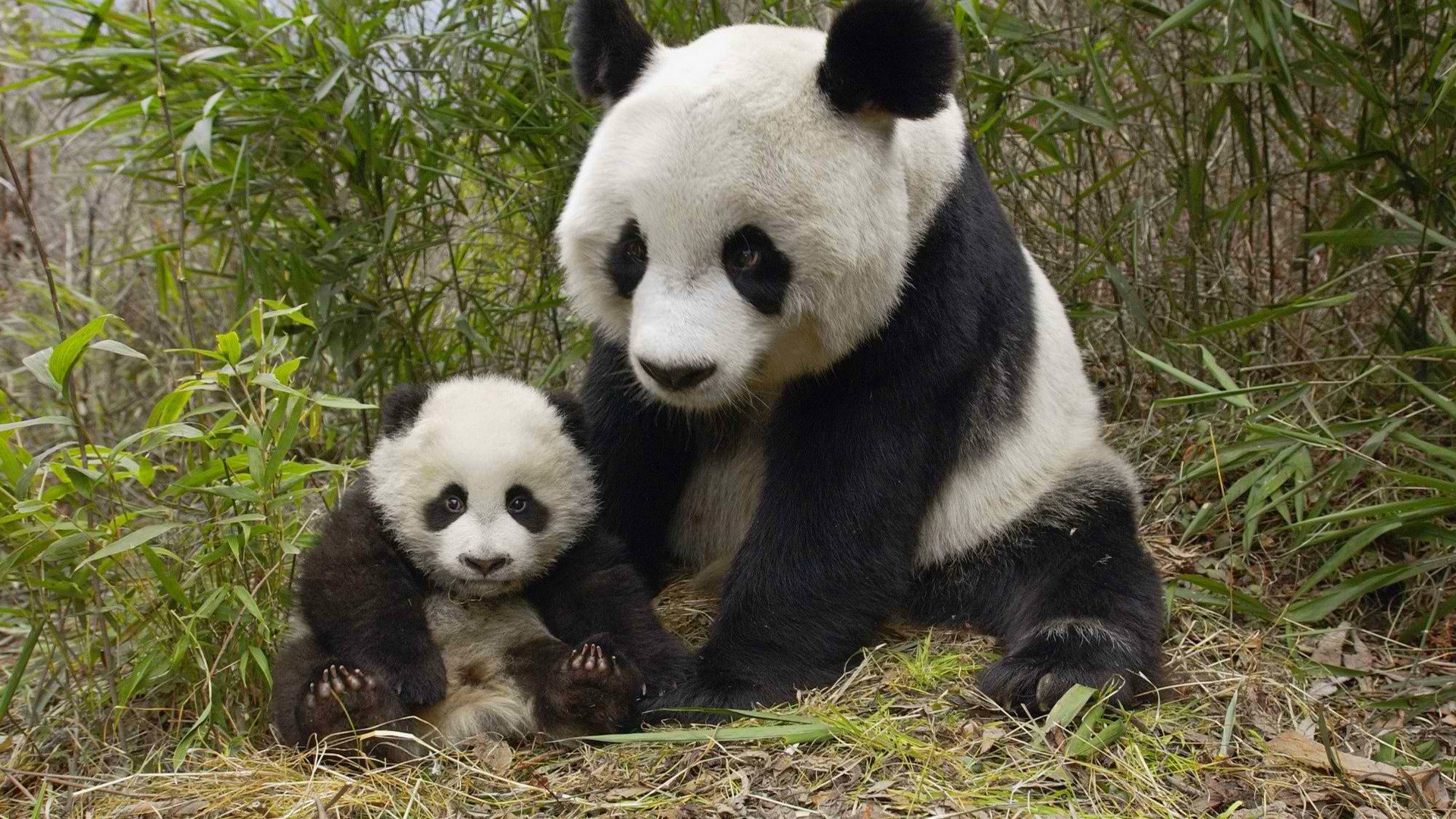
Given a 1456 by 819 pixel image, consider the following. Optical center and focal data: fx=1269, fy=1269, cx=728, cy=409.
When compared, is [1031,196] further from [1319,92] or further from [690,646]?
[690,646]

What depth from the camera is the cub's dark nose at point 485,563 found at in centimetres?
251

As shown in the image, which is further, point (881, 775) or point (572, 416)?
point (572, 416)

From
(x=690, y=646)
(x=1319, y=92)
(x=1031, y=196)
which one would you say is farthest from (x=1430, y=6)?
(x=690, y=646)

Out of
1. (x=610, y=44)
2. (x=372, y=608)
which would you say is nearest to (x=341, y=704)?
(x=372, y=608)

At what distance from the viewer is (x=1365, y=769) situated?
247cm

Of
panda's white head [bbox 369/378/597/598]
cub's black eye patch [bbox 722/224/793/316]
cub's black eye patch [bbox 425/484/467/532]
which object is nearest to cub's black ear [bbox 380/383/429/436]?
panda's white head [bbox 369/378/597/598]

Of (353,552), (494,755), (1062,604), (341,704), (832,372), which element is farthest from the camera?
(1062,604)

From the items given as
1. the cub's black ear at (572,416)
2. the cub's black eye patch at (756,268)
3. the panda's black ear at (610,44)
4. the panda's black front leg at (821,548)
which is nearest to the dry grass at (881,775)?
the panda's black front leg at (821,548)

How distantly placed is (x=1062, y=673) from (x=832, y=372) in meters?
Result: 0.79

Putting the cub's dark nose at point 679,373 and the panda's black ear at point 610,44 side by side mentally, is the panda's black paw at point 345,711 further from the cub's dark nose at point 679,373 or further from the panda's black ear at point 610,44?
the panda's black ear at point 610,44

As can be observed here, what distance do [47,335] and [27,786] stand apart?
3.03 meters

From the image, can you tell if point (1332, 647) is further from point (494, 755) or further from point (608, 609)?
point (494, 755)

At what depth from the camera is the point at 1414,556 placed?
10.7 ft

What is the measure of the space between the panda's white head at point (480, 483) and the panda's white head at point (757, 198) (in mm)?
349
